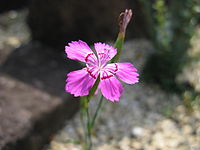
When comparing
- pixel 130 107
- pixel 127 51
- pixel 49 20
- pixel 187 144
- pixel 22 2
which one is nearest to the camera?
pixel 187 144

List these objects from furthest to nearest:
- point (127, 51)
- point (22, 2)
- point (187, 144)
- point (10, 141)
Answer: point (22, 2) → point (127, 51) → point (187, 144) → point (10, 141)

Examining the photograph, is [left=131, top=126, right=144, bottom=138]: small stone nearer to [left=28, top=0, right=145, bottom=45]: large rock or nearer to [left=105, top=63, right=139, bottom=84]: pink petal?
[left=28, top=0, right=145, bottom=45]: large rock

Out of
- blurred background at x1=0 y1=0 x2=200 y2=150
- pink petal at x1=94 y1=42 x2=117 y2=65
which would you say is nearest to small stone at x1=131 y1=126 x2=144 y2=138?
blurred background at x1=0 y1=0 x2=200 y2=150

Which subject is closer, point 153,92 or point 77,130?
point 77,130

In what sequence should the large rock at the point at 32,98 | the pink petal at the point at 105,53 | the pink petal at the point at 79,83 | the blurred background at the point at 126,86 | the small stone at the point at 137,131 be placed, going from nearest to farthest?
the pink petal at the point at 79,83 → the pink petal at the point at 105,53 → the large rock at the point at 32,98 → the blurred background at the point at 126,86 → the small stone at the point at 137,131

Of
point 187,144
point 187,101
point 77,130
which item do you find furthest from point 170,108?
point 77,130

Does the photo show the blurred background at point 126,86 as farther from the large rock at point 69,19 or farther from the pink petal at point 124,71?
the pink petal at point 124,71

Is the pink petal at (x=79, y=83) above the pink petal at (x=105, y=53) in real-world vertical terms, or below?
below

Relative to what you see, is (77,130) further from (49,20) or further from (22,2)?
(22,2)

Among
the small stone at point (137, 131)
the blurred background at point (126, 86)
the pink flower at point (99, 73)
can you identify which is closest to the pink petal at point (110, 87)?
the pink flower at point (99, 73)
